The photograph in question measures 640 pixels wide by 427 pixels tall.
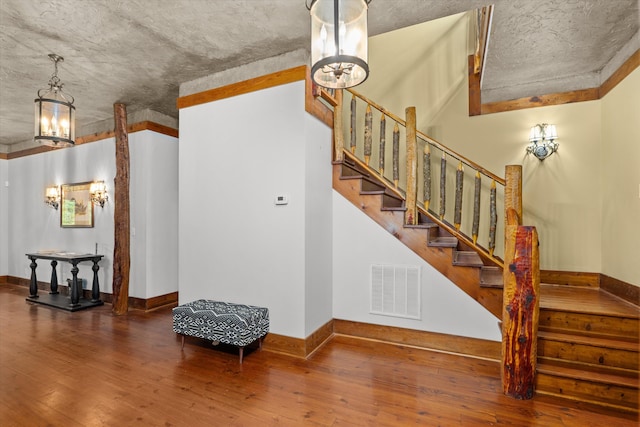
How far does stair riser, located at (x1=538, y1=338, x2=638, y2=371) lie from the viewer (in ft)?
7.88

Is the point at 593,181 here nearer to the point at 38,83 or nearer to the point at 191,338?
the point at 191,338

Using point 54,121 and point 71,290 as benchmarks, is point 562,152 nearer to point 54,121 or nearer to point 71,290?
point 54,121

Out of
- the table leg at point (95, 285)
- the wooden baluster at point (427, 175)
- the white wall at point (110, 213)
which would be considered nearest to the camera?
the wooden baluster at point (427, 175)

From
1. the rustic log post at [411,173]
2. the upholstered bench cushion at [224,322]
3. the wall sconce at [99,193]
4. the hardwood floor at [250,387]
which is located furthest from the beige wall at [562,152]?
Answer: the wall sconce at [99,193]

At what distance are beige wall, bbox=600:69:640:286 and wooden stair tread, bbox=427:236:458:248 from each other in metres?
1.68

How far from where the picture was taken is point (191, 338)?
361cm

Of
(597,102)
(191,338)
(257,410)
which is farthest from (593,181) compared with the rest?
(191,338)

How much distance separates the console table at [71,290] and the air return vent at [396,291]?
4674mm

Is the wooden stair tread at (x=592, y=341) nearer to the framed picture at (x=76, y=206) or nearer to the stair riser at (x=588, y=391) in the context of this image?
the stair riser at (x=588, y=391)

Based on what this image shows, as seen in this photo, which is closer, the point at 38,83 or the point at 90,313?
the point at 38,83

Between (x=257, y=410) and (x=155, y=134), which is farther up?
(x=155, y=134)

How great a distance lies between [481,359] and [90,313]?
17.7 ft

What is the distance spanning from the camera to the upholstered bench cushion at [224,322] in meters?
2.97

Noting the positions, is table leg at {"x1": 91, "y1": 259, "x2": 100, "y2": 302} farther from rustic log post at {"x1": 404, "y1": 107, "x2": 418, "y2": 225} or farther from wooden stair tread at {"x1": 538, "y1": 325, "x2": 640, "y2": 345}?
wooden stair tread at {"x1": 538, "y1": 325, "x2": 640, "y2": 345}
